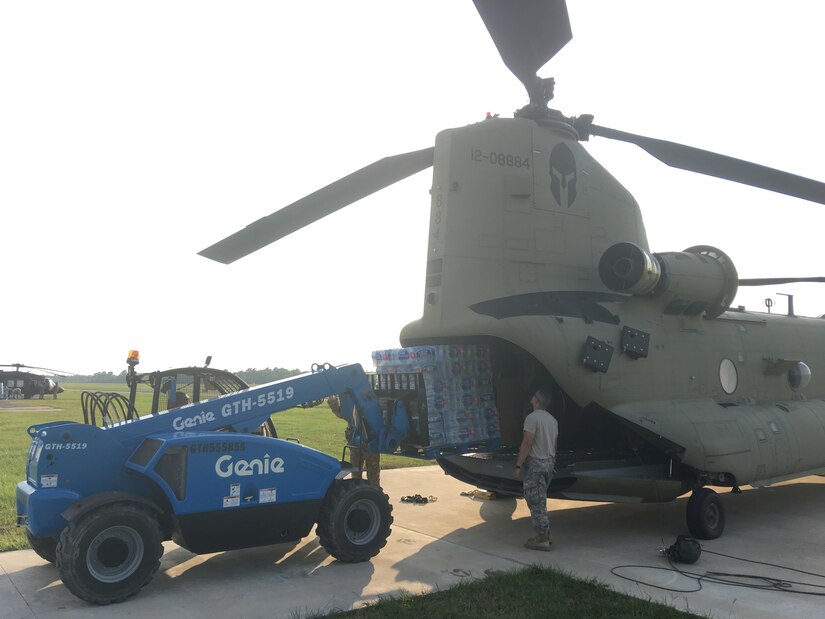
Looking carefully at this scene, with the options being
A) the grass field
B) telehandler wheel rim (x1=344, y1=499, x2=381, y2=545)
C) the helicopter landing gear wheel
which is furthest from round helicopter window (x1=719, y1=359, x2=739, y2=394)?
the grass field

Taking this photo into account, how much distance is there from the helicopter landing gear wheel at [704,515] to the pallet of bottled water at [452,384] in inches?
96.6

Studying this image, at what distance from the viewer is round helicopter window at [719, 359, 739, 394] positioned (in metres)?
9.41

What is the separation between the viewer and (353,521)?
6609 millimetres

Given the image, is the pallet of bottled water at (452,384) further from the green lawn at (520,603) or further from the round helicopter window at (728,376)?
the round helicopter window at (728,376)

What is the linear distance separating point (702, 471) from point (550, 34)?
5.38 m

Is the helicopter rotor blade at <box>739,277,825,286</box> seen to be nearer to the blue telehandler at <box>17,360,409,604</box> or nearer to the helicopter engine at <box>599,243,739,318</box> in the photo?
the helicopter engine at <box>599,243,739,318</box>

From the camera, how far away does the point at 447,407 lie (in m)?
7.52

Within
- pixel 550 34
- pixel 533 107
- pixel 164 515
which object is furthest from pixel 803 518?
pixel 164 515

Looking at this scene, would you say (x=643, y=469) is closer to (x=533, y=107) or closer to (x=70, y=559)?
(x=533, y=107)

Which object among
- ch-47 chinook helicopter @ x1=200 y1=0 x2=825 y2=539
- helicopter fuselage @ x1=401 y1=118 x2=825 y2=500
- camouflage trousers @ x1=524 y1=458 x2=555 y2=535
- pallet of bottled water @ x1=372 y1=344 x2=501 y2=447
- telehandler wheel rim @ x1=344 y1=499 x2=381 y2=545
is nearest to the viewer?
telehandler wheel rim @ x1=344 y1=499 x2=381 y2=545

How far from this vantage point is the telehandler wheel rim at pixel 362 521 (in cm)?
657

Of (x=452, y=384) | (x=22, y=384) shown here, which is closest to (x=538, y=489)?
(x=452, y=384)

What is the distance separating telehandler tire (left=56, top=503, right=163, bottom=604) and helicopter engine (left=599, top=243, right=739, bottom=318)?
6073 millimetres

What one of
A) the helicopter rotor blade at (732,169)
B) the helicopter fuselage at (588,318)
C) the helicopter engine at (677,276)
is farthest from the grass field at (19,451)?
the helicopter rotor blade at (732,169)
